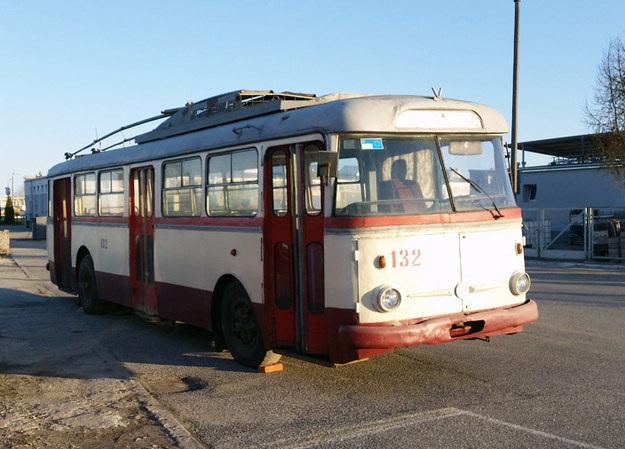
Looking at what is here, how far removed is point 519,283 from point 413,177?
5.48 feet

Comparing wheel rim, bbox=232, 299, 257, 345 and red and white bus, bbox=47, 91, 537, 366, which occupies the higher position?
red and white bus, bbox=47, 91, 537, 366

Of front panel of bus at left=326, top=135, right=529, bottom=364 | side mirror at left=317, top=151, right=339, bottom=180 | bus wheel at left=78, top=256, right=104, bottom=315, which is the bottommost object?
bus wheel at left=78, top=256, right=104, bottom=315

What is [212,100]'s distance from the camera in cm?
970

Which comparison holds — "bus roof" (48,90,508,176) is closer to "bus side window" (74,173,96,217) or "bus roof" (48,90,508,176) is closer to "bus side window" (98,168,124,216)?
"bus side window" (98,168,124,216)

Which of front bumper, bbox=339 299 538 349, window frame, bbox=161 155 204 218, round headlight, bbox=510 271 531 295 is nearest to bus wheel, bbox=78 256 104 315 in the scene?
window frame, bbox=161 155 204 218

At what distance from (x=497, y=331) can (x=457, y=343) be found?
1961 millimetres

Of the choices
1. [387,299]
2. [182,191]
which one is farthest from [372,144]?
[182,191]

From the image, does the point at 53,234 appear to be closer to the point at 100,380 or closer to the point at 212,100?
the point at 212,100

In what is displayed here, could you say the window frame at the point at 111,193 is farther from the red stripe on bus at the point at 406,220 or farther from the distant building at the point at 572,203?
the distant building at the point at 572,203

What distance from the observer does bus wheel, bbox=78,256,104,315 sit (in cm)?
1270

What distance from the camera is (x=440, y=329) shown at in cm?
666

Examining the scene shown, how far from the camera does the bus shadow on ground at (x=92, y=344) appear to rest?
8445mm

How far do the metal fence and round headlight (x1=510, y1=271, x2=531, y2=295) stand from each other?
15047mm

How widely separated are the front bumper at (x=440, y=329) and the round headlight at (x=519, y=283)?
0.54 feet
